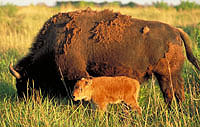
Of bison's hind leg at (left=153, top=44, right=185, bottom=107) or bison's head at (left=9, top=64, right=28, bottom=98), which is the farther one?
bison's head at (left=9, top=64, right=28, bottom=98)

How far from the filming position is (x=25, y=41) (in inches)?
412

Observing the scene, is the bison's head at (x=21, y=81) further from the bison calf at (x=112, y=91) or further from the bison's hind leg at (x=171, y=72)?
the bison's hind leg at (x=171, y=72)

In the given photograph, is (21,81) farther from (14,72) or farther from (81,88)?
(81,88)

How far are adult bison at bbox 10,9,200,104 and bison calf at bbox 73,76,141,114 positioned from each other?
0.96 ft

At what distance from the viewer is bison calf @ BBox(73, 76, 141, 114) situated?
15.5ft

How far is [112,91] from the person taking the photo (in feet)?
15.8

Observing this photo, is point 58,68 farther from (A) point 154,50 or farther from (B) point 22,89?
(A) point 154,50

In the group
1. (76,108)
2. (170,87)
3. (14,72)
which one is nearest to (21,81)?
(14,72)

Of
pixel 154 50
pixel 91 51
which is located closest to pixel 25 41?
pixel 91 51

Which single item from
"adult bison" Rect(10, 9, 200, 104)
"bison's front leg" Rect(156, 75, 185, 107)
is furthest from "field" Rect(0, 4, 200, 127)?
"adult bison" Rect(10, 9, 200, 104)

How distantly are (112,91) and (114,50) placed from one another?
74cm

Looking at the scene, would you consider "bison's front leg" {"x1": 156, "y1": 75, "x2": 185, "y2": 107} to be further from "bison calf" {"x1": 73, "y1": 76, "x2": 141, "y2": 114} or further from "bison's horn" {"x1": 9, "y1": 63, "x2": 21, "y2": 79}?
"bison's horn" {"x1": 9, "y1": 63, "x2": 21, "y2": 79}

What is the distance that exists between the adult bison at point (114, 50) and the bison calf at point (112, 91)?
291 mm

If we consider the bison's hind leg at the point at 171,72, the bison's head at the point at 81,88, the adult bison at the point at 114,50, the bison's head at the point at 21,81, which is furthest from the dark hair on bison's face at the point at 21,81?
the bison's hind leg at the point at 171,72
